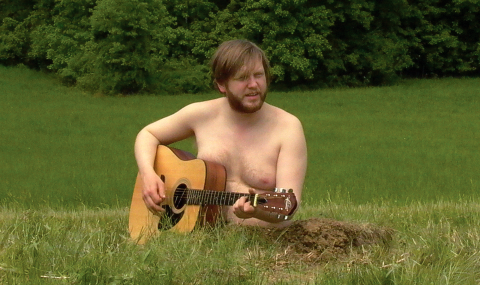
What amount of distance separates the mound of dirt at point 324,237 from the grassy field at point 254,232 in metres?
0.07

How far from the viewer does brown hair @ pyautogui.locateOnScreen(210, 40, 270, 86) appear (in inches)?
180

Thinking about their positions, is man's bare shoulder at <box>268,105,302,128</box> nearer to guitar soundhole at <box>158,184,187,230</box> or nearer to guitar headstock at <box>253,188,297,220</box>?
guitar soundhole at <box>158,184,187,230</box>

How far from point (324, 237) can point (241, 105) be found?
2.77ft

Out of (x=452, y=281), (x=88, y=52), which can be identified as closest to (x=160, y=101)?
(x=88, y=52)

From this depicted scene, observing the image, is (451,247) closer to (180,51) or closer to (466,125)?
(466,125)

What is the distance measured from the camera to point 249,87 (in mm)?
4574

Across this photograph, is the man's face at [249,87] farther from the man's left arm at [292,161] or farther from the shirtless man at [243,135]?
the man's left arm at [292,161]

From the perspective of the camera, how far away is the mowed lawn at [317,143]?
32.6 feet

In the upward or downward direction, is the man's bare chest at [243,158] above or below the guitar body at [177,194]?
above

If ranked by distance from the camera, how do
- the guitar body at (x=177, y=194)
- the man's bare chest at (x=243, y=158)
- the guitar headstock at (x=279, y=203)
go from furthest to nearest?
the man's bare chest at (x=243, y=158) < the guitar body at (x=177, y=194) < the guitar headstock at (x=279, y=203)

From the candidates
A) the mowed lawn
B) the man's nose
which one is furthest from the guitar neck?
the mowed lawn

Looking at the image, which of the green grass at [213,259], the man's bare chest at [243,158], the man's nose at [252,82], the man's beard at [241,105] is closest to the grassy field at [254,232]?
the green grass at [213,259]

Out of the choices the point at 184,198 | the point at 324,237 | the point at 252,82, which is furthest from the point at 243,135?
the point at 324,237

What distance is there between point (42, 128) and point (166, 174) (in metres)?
13.2
